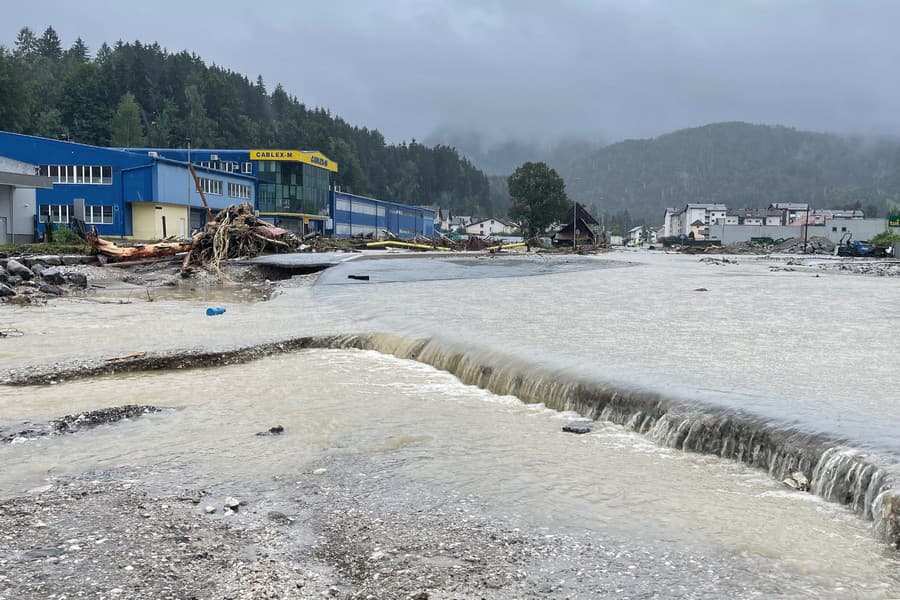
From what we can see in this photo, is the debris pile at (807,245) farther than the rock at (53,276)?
Yes

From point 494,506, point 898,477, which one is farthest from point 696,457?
point 494,506

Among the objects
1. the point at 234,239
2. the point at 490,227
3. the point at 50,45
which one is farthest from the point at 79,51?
the point at 234,239

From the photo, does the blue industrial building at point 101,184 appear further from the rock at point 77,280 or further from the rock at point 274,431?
the rock at point 274,431

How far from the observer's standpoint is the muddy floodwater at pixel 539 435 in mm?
4973

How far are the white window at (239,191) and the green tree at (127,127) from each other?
57420 mm

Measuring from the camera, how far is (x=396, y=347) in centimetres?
1315

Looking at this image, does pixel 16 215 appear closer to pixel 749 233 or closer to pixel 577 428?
pixel 577 428

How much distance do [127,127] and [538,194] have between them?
7277 cm

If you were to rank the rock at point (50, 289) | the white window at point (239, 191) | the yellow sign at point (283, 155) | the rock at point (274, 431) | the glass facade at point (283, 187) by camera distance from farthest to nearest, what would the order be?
the glass facade at point (283, 187) → the yellow sign at point (283, 155) → the white window at point (239, 191) → the rock at point (50, 289) → the rock at point (274, 431)

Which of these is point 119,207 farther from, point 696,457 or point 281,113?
point 281,113

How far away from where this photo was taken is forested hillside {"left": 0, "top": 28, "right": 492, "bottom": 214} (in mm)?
125625

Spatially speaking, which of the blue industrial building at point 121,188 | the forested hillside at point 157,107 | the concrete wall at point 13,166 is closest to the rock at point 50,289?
the concrete wall at point 13,166

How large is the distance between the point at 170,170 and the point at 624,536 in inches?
2342

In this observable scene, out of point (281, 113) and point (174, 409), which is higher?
point (281, 113)
